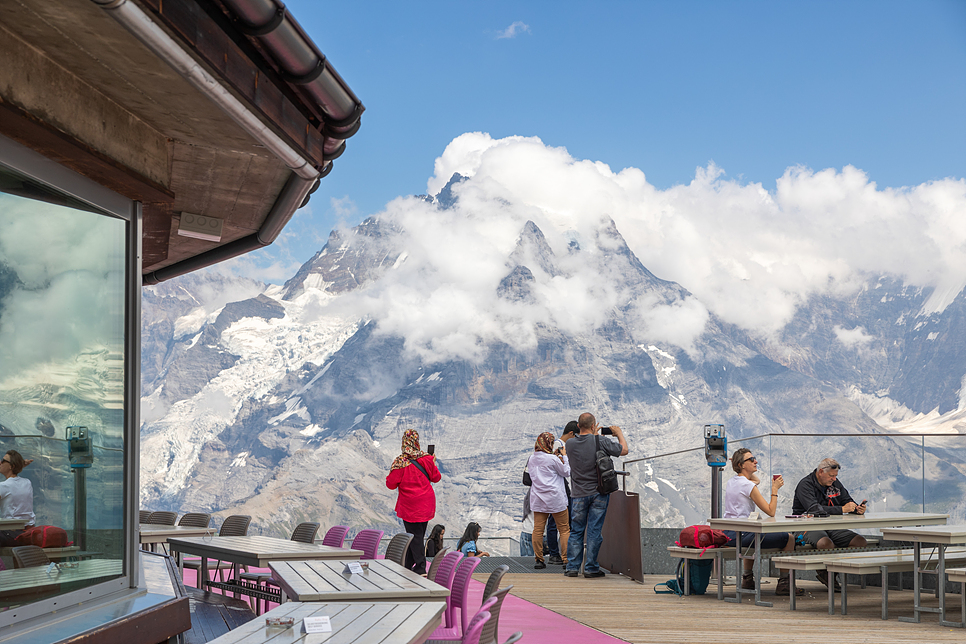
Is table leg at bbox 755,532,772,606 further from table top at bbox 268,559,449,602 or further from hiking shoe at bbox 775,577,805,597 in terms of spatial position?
table top at bbox 268,559,449,602

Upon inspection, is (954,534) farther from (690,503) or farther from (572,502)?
(690,503)

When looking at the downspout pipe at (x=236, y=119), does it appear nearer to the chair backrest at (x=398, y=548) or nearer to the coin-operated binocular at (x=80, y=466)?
the coin-operated binocular at (x=80, y=466)

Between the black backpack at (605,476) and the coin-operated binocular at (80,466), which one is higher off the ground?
the coin-operated binocular at (80,466)

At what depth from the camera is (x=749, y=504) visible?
8.12 metres

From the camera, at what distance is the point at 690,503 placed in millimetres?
10977

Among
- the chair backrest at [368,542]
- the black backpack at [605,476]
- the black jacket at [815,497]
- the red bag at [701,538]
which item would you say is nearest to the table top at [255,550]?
the chair backrest at [368,542]

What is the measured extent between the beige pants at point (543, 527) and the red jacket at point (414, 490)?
68.2 inches

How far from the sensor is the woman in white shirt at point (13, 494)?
3336mm

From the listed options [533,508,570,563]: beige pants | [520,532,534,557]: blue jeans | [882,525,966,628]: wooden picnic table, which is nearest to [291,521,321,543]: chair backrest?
[533,508,570,563]: beige pants

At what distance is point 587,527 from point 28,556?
664 centimetres

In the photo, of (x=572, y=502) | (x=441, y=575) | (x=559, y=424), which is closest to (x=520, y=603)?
(x=572, y=502)

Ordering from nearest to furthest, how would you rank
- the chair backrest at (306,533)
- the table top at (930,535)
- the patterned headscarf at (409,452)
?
the table top at (930,535) < the chair backrest at (306,533) < the patterned headscarf at (409,452)

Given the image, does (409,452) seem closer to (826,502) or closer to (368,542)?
(368,542)

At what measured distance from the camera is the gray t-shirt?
903cm
